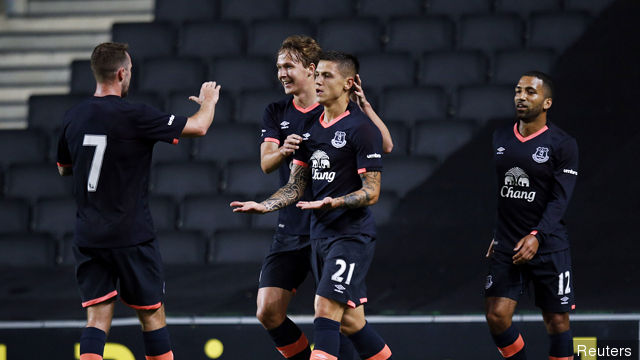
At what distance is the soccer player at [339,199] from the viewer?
15.1ft

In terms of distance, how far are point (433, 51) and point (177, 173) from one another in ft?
9.14

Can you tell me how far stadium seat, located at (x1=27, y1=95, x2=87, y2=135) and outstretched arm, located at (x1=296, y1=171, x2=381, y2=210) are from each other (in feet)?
17.7

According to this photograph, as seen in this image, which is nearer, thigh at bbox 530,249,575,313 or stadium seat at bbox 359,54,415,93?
thigh at bbox 530,249,575,313

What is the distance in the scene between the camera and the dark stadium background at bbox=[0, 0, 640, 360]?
6754mm

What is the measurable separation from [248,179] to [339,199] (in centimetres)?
386

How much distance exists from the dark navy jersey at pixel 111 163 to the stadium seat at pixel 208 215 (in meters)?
3.34

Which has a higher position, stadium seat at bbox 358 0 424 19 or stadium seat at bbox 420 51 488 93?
stadium seat at bbox 358 0 424 19

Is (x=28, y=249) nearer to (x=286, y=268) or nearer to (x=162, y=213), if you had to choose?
(x=162, y=213)

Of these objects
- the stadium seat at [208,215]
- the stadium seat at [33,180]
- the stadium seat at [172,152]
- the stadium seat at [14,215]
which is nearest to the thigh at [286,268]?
the stadium seat at [208,215]

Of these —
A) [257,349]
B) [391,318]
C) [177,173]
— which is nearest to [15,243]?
[177,173]

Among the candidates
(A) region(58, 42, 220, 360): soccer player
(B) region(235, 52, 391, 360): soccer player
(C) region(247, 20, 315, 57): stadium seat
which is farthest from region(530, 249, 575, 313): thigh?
(C) region(247, 20, 315, 57): stadium seat

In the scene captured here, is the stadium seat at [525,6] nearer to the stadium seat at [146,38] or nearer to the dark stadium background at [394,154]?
the dark stadium background at [394,154]

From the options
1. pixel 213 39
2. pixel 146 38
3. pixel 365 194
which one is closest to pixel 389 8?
pixel 213 39

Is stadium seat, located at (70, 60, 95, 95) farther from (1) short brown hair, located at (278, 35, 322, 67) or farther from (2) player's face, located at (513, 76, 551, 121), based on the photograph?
(2) player's face, located at (513, 76, 551, 121)
